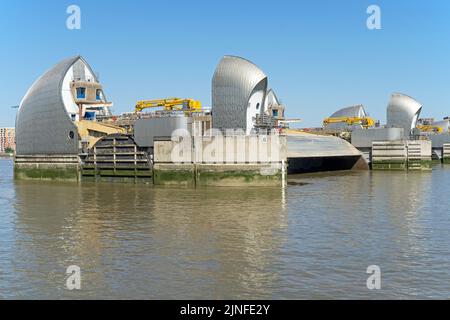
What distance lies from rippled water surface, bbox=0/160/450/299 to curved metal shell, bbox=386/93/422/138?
45664 mm

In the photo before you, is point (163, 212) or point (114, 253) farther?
point (163, 212)

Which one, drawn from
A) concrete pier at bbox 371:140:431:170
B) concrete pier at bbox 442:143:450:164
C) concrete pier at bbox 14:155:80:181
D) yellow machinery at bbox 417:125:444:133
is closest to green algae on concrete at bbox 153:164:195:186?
concrete pier at bbox 14:155:80:181

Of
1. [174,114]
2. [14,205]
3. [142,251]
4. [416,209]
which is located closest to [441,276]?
[142,251]

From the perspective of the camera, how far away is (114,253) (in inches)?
625

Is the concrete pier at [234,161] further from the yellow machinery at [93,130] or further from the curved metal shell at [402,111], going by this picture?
the curved metal shell at [402,111]

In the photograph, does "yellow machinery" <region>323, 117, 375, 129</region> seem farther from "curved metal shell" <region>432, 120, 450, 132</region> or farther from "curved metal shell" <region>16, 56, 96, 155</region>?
"curved metal shell" <region>16, 56, 96, 155</region>

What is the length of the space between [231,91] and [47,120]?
2063cm

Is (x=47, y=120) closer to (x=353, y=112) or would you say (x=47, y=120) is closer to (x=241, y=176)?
(x=241, y=176)

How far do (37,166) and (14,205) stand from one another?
2372cm

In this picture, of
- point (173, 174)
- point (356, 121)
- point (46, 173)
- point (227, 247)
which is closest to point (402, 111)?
point (356, 121)

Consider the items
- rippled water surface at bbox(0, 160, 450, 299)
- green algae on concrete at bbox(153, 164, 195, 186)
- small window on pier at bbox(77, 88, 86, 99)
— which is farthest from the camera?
small window on pier at bbox(77, 88, 86, 99)

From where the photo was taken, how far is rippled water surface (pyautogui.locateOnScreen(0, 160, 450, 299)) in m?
12.1

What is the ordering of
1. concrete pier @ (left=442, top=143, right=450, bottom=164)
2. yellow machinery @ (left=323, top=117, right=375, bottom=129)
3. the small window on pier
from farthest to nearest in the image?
yellow machinery @ (left=323, top=117, right=375, bottom=129), concrete pier @ (left=442, top=143, right=450, bottom=164), the small window on pier
